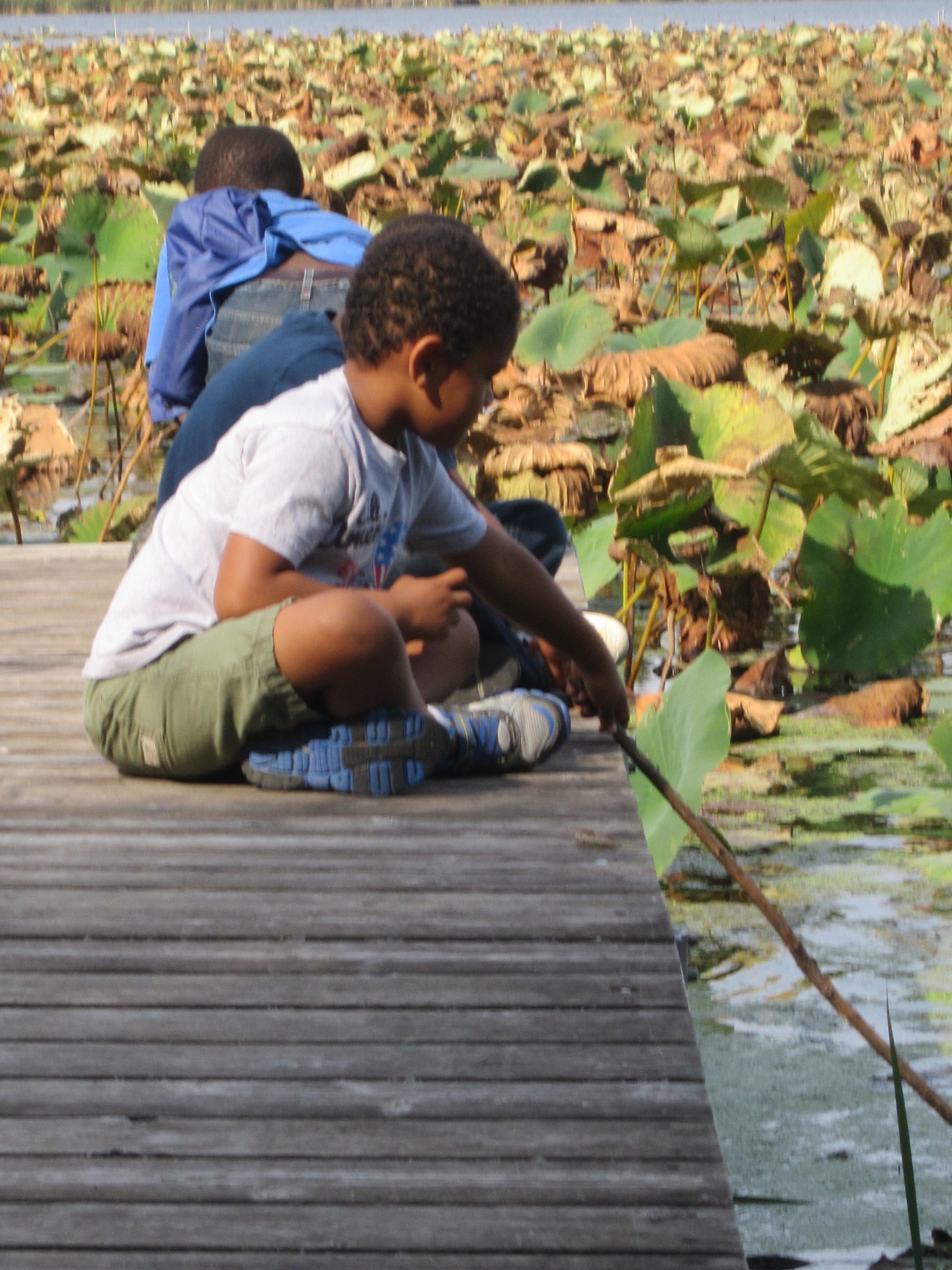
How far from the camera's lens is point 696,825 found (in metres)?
1.82

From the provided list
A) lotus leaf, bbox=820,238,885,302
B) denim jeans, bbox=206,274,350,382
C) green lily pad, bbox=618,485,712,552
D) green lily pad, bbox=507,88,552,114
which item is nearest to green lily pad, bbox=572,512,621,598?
green lily pad, bbox=618,485,712,552

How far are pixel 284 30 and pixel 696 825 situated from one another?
4417 cm

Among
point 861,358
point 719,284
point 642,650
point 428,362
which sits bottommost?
point 719,284

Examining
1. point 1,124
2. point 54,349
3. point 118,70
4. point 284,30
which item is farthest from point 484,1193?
point 284,30

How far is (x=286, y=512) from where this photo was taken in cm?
165

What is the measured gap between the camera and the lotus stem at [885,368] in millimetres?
4023

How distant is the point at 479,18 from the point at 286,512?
5304cm

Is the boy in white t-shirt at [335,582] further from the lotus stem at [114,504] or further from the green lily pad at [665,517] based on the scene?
the lotus stem at [114,504]

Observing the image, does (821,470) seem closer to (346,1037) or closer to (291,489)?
(291,489)

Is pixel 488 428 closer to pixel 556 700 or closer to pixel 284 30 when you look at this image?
pixel 556 700

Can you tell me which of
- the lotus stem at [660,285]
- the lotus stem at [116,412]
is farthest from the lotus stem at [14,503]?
the lotus stem at [660,285]

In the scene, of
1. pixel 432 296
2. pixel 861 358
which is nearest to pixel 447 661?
pixel 432 296

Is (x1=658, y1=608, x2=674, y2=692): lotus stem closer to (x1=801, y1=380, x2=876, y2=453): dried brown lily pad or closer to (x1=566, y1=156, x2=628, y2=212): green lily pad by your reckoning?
(x1=801, y1=380, x2=876, y2=453): dried brown lily pad

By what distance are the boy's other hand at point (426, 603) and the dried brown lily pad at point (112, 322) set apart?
2852mm
